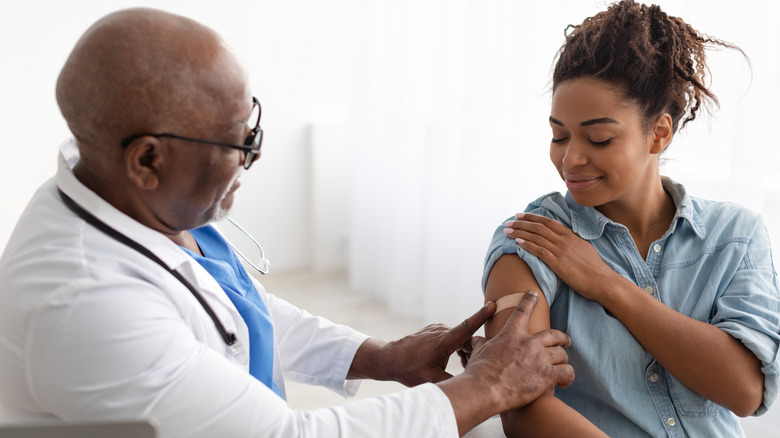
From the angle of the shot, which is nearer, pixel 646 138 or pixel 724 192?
pixel 646 138

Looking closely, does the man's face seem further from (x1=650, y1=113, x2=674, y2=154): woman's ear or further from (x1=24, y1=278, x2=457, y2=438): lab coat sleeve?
(x1=650, y1=113, x2=674, y2=154): woman's ear

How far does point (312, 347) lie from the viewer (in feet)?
5.06

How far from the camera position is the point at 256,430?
1.04 metres

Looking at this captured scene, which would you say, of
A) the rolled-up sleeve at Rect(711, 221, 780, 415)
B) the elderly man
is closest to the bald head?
the elderly man

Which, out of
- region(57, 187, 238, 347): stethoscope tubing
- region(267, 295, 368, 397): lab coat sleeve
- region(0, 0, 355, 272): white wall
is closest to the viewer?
region(57, 187, 238, 347): stethoscope tubing

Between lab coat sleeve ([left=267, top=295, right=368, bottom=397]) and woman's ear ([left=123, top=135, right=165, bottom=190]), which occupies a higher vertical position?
woman's ear ([left=123, top=135, right=165, bottom=190])

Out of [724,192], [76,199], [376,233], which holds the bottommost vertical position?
[376,233]

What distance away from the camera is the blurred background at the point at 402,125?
7.04 ft

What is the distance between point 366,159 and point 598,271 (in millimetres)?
2523

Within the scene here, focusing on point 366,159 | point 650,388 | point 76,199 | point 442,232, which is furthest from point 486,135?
point 76,199

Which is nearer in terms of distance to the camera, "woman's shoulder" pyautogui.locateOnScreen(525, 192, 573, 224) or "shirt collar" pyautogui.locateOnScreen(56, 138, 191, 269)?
"shirt collar" pyautogui.locateOnScreen(56, 138, 191, 269)

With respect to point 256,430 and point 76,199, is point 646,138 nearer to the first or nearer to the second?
point 256,430

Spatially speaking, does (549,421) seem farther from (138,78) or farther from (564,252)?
(138,78)

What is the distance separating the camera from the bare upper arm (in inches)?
51.9
